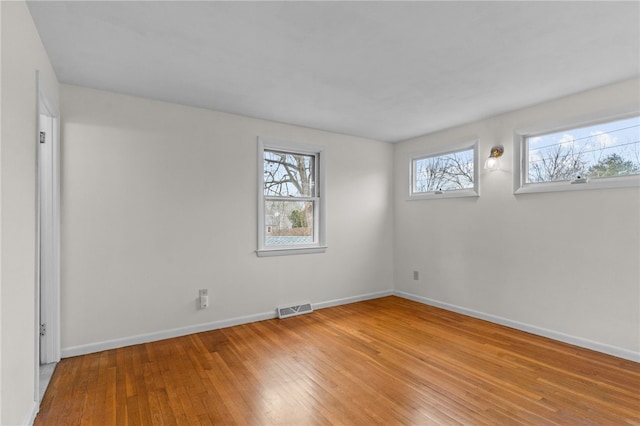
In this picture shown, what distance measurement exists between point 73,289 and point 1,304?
1.54m

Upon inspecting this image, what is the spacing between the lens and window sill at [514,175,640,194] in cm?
274

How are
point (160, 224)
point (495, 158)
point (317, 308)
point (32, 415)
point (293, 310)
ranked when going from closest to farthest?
point (32, 415)
point (160, 224)
point (495, 158)
point (293, 310)
point (317, 308)

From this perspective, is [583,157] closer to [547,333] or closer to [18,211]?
[547,333]

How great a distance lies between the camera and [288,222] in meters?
4.19

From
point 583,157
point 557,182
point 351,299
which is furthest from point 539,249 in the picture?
point 351,299

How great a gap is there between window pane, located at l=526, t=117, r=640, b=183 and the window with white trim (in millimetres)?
680

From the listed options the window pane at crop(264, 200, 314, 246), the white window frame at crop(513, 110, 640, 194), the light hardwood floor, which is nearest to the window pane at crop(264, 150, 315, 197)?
the window pane at crop(264, 200, 314, 246)

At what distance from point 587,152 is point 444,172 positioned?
1599mm

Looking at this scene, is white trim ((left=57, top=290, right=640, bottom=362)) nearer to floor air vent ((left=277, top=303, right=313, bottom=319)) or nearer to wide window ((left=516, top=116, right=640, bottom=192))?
floor air vent ((left=277, top=303, right=313, bottom=319))

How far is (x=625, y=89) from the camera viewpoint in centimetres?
277

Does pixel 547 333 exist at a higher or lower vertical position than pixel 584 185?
lower

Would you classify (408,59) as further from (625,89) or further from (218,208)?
(218,208)

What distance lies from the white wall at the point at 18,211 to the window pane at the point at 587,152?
4.28 meters

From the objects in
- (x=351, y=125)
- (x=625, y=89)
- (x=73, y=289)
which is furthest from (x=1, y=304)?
(x=625, y=89)
